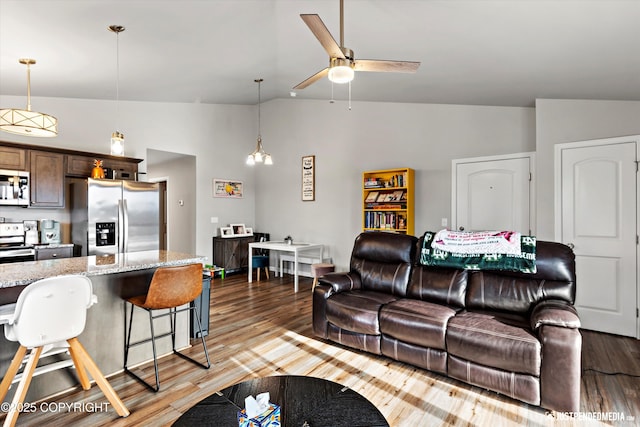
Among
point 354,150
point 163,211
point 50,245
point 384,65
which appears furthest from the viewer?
point 163,211

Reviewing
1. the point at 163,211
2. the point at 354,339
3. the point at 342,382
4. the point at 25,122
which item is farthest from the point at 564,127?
the point at 163,211

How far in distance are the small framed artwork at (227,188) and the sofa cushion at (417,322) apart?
4.76 m

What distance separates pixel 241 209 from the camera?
23.6 ft

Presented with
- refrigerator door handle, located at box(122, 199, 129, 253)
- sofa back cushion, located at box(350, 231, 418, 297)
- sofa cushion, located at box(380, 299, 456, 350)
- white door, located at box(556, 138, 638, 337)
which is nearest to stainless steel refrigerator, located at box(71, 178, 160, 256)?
refrigerator door handle, located at box(122, 199, 129, 253)

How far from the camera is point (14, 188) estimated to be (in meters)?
4.17

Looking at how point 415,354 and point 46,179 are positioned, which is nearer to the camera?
point 415,354

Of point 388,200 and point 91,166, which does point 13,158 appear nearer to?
point 91,166

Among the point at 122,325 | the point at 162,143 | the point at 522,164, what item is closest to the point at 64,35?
the point at 122,325

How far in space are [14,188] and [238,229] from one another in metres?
3.55

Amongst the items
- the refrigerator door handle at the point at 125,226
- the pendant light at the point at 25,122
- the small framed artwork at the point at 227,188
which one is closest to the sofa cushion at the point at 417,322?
the pendant light at the point at 25,122

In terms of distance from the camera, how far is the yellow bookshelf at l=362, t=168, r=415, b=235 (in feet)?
16.9

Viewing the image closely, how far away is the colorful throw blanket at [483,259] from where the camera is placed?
2.88 meters

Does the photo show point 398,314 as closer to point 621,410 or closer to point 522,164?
point 621,410

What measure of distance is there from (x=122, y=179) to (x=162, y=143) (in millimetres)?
1077
